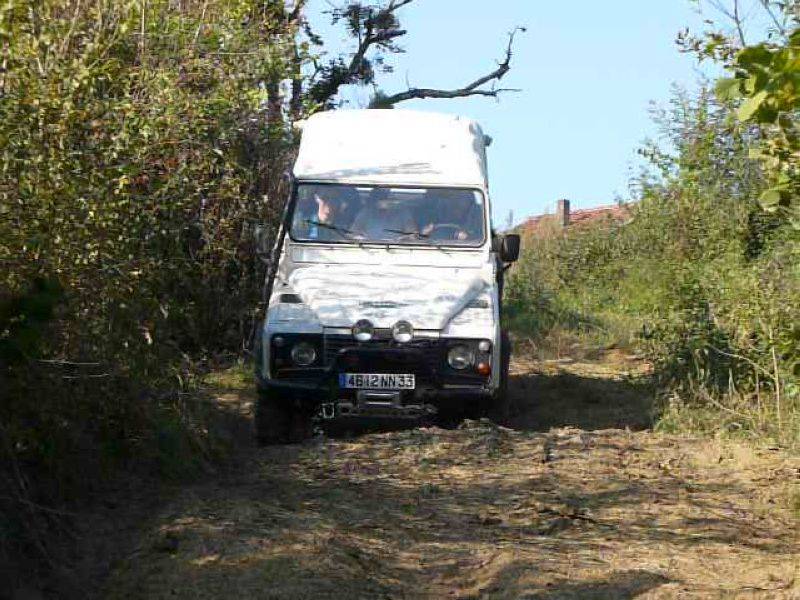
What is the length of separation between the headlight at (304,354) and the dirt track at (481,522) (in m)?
0.55

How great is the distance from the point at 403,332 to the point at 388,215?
134 centimetres

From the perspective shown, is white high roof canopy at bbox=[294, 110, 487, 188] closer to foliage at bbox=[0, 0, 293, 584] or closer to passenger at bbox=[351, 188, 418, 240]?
passenger at bbox=[351, 188, 418, 240]

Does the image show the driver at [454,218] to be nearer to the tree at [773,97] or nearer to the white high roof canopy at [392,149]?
the white high roof canopy at [392,149]

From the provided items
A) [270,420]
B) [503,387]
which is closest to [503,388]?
[503,387]

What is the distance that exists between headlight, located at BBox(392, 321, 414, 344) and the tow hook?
635 millimetres

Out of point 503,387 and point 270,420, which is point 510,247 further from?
point 270,420

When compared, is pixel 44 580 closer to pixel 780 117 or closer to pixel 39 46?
pixel 39 46

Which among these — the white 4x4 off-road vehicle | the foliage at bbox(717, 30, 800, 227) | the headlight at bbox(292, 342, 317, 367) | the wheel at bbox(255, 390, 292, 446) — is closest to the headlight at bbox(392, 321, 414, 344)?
the white 4x4 off-road vehicle

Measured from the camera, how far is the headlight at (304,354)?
31.3ft

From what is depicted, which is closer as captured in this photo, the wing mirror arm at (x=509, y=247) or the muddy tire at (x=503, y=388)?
the muddy tire at (x=503, y=388)

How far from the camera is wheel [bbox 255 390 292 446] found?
984 cm

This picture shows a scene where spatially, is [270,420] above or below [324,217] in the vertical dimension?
below

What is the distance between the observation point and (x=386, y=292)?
9805mm

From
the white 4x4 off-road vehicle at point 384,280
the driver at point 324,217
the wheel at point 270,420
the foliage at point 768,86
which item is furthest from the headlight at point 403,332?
the foliage at point 768,86
